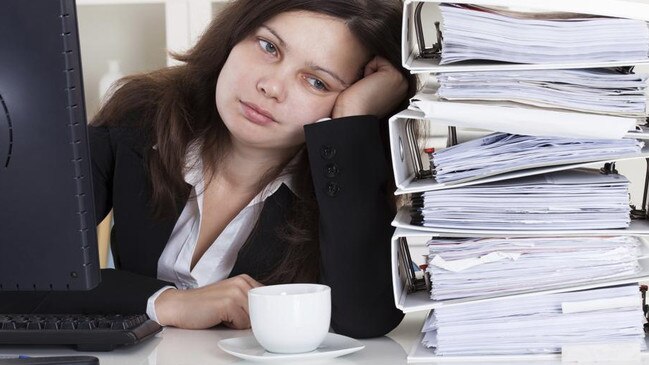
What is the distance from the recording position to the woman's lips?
4.59 ft

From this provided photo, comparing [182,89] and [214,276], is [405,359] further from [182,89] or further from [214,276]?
[182,89]

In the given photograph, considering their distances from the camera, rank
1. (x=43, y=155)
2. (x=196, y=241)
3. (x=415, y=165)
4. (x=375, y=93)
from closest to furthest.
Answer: (x=43, y=155) → (x=415, y=165) → (x=375, y=93) → (x=196, y=241)

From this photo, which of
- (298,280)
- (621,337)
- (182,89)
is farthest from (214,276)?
(621,337)

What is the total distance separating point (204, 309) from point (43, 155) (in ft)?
1.28

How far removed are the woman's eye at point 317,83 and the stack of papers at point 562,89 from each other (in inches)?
17.2

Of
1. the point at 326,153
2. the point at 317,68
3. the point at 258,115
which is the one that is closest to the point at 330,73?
the point at 317,68

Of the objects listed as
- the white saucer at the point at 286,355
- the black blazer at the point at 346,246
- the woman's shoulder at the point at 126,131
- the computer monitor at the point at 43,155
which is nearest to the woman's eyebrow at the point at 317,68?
the black blazer at the point at 346,246

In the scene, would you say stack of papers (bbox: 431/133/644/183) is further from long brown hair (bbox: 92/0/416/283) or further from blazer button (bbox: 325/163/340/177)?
long brown hair (bbox: 92/0/416/283)

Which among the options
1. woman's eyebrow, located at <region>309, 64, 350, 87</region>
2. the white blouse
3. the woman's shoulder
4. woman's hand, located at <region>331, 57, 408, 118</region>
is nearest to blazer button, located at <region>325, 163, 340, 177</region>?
woman's hand, located at <region>331, 57, 408, 118</region>

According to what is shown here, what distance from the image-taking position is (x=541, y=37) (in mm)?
985

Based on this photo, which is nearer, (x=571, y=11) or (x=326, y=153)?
(x=571, y=11)

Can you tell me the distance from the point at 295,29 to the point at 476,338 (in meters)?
0.60

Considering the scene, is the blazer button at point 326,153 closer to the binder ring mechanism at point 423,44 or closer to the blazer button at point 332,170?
the blazer button at point 332,170

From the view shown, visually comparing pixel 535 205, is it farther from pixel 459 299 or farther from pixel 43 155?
pixel 43 155
